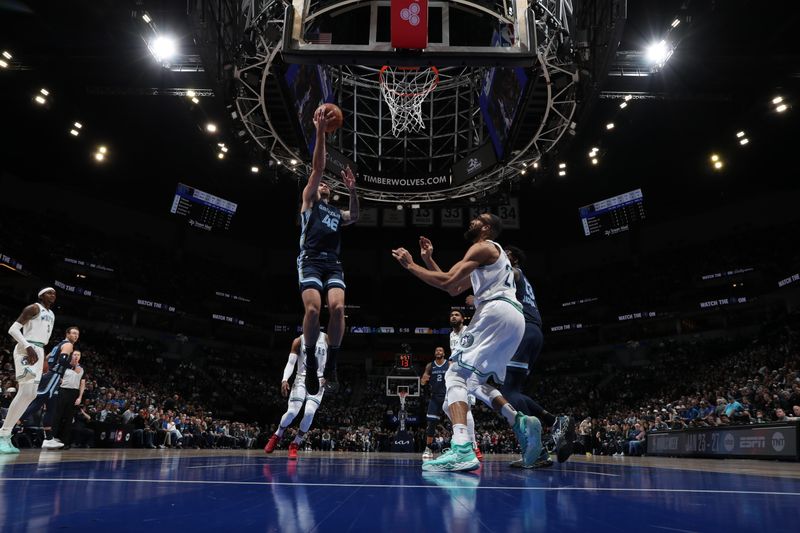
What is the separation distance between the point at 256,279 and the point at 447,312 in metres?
13.8

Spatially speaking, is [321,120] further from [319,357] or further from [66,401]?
[66,401]

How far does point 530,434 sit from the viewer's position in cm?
452

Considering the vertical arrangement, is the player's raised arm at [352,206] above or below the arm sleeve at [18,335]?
above

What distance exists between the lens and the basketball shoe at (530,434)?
451 centimetres

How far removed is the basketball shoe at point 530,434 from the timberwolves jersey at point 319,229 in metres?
2.55

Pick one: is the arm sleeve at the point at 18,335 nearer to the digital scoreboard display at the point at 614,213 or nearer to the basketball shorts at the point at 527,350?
the basketball shorts at the point at 527,350

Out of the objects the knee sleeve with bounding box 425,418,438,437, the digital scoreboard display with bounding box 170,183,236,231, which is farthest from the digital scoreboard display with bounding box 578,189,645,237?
the knee sleeve with bounding box 425,418,438,437

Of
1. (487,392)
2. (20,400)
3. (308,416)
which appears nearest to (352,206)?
(487,392)

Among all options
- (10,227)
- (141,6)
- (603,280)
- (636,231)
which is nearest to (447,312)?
(603,280)

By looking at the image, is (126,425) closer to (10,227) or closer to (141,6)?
(141,6)

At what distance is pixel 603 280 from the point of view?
A: 115 ft

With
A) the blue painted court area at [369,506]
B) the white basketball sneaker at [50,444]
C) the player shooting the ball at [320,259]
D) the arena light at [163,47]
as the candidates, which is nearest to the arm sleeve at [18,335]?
the white basketball sneaker at [50,444]

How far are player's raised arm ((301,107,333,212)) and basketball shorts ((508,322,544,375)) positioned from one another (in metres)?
2.66

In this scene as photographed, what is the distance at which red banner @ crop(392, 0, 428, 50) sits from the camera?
7.91m
